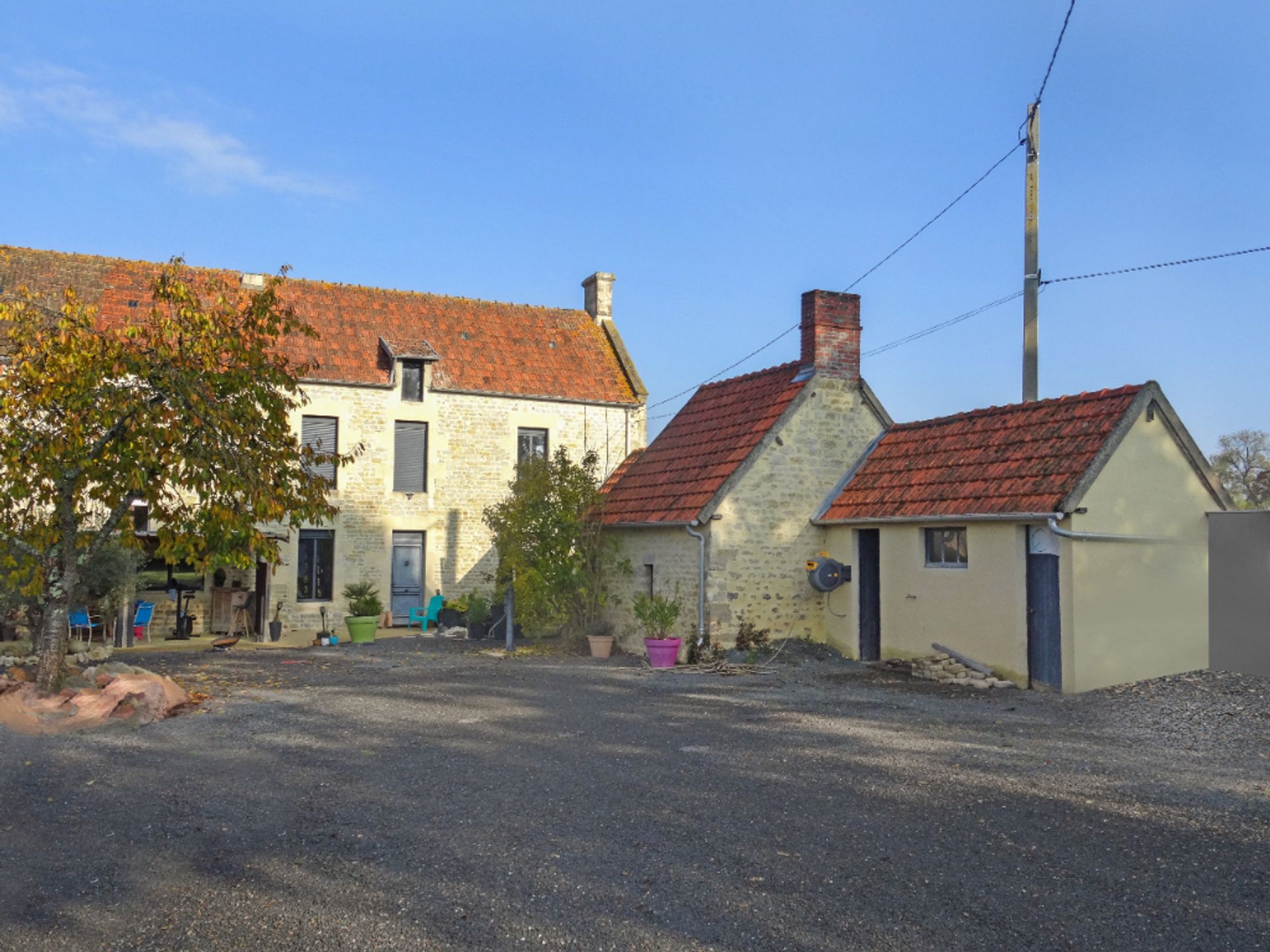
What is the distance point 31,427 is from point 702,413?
12.1m

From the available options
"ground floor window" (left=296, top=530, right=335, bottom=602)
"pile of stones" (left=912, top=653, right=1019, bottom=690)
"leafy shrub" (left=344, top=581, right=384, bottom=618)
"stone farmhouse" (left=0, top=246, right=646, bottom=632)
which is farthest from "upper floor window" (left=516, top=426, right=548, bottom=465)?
"pile of stones" (left=912, top=653, right=1019, bottom=690)

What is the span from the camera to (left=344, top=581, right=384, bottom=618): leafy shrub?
21094mm

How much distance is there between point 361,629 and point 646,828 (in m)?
14.7

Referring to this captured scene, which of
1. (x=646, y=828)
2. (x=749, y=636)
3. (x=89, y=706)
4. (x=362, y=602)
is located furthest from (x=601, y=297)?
(x=646, y=828)

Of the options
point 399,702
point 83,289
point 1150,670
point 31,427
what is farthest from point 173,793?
point 83,289

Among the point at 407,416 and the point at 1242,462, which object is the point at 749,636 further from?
the point at 1242,462

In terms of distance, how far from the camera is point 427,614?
77.5ft

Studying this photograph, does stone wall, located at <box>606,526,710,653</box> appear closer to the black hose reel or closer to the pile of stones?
the black hose reel

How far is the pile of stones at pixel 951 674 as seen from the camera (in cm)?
1420

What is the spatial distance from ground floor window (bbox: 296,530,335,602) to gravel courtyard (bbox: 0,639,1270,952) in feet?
34.9

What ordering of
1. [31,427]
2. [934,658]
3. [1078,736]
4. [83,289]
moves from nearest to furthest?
1. [1078,736]
2. [31,427]
3. [934,658]
4. [83,289]

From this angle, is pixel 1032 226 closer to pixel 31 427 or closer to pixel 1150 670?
pixel 1150 670

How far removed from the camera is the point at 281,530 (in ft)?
72.4

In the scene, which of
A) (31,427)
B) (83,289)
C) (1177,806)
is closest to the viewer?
(1177,806)
